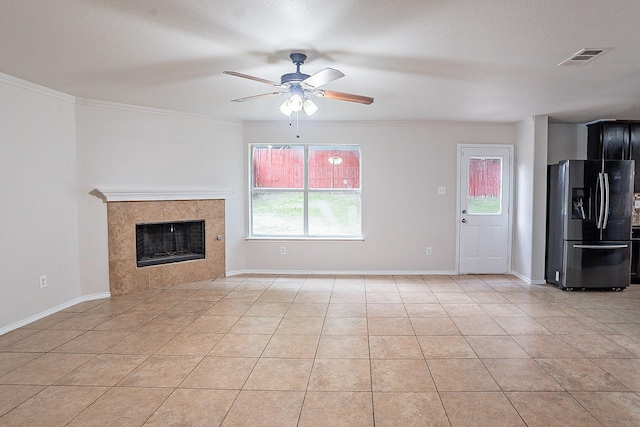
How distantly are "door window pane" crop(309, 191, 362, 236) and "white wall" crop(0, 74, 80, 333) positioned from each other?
3.19 metres

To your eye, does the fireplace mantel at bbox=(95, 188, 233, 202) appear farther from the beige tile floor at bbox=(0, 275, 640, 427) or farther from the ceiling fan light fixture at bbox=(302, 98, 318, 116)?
the ceiling fan light fixture at bbox=(302, 98, 318, 116)

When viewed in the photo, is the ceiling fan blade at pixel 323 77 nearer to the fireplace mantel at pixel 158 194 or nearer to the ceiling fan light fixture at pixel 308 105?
the ceiling fan light fixture at pixel 308 105

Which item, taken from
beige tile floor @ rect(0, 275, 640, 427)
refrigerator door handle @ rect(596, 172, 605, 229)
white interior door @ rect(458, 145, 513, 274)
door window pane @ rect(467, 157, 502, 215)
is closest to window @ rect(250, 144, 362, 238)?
beige tile floor @ rect(0, 275, 640, 427)

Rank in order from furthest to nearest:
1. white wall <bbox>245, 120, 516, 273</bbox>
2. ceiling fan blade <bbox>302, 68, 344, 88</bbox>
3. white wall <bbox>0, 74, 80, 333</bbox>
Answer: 1. white wall <bbox>245, 120, 516, 273</bbox>
2. white wall <bbox>0, 74, 80, 333</bbox>
3. ceiling fan blade <bbox>302, 68, 344, 88</bbox>

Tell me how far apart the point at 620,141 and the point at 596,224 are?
1408mm

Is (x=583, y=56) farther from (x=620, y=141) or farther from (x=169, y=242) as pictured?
(x=169, y=242)

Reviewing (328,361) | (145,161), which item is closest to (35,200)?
(145,161)

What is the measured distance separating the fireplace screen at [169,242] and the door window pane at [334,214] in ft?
5.62

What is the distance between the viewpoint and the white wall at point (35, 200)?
353cm

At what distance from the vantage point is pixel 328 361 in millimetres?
2934

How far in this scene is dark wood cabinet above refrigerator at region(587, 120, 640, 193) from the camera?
5285 millimetres

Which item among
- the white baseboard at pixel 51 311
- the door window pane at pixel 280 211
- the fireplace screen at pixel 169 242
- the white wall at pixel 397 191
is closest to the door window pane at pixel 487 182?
the white wall at pixel 397 191

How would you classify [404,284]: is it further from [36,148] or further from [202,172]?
[36,148]

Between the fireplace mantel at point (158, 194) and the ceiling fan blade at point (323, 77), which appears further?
the fireplace mantel at point (158, 194)
